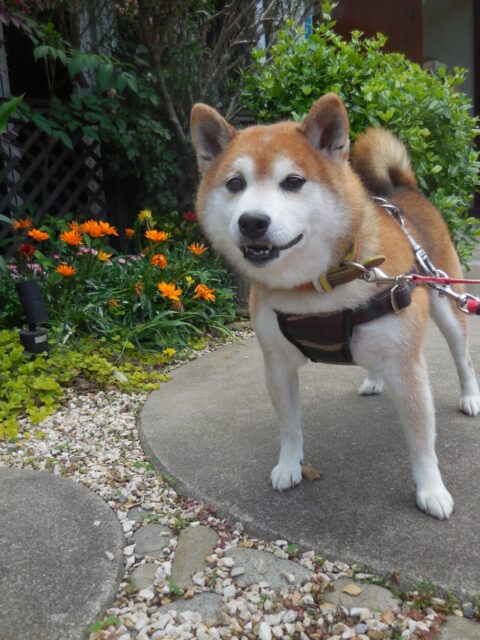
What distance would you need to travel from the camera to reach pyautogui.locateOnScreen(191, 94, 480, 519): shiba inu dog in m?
1.72

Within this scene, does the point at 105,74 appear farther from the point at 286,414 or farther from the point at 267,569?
the point at 267,569

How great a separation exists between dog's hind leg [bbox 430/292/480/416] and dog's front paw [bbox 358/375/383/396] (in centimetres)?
42

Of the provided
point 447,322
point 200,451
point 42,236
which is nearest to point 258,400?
point 200,451

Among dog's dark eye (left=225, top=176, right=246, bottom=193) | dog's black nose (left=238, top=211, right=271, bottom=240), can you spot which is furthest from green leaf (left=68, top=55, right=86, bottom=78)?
dog's black nose (left=238, top=211, right=271, bottom=240)

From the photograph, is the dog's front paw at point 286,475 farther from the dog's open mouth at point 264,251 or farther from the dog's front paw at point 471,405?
the dog's front paw at point 471,405

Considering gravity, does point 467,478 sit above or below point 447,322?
below

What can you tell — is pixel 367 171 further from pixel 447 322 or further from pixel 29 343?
pixel 29 343

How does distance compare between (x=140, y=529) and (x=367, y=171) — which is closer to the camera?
(x=140, y=529)

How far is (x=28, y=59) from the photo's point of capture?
5543mm

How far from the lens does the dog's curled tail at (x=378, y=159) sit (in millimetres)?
2615

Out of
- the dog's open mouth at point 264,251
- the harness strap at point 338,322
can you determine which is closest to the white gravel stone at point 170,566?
the harness strap at point 338,322

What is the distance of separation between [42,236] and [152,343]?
1.02 m

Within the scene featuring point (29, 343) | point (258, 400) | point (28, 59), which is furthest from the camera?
point (28, 59)

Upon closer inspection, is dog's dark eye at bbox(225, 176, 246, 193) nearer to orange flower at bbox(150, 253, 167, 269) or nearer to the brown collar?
the brown collar
